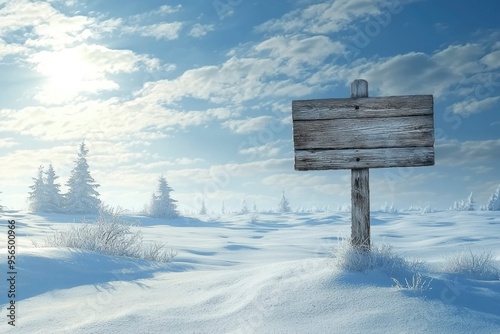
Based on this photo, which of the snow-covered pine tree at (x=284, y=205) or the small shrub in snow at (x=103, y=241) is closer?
the small shrub in snow at (x=103, y=241)

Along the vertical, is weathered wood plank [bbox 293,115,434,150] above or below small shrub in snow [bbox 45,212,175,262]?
above

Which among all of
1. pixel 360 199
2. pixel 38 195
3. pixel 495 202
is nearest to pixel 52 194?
pixel 38 195

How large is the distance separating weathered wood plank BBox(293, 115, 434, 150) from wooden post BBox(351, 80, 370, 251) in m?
0.27

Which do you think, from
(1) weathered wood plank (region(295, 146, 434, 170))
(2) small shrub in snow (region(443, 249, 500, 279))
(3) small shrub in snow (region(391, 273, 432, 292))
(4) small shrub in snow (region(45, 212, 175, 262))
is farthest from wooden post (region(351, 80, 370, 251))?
(4) small shrub in snow (region(45, 212, 175, 262))

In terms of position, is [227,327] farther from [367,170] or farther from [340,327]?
[367,170]

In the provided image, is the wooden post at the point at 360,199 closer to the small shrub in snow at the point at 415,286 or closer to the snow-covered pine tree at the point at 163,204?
the small shrub in snow at the point at 415,286

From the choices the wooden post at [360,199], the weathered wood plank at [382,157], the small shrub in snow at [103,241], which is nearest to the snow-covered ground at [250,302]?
the wooden post at [360,199]

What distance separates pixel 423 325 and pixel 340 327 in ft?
2.19

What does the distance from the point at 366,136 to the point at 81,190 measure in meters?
28.7

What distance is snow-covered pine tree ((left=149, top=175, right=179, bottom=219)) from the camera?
3434 centimetres

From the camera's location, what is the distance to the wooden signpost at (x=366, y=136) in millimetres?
5105

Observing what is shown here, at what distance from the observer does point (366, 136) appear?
16.9 feet

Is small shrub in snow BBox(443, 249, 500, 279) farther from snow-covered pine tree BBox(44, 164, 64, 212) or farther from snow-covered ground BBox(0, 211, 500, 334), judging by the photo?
snow-covered pine tree BBox(44, 164, 64, 212)

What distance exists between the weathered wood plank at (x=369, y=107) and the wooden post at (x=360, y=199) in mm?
89
